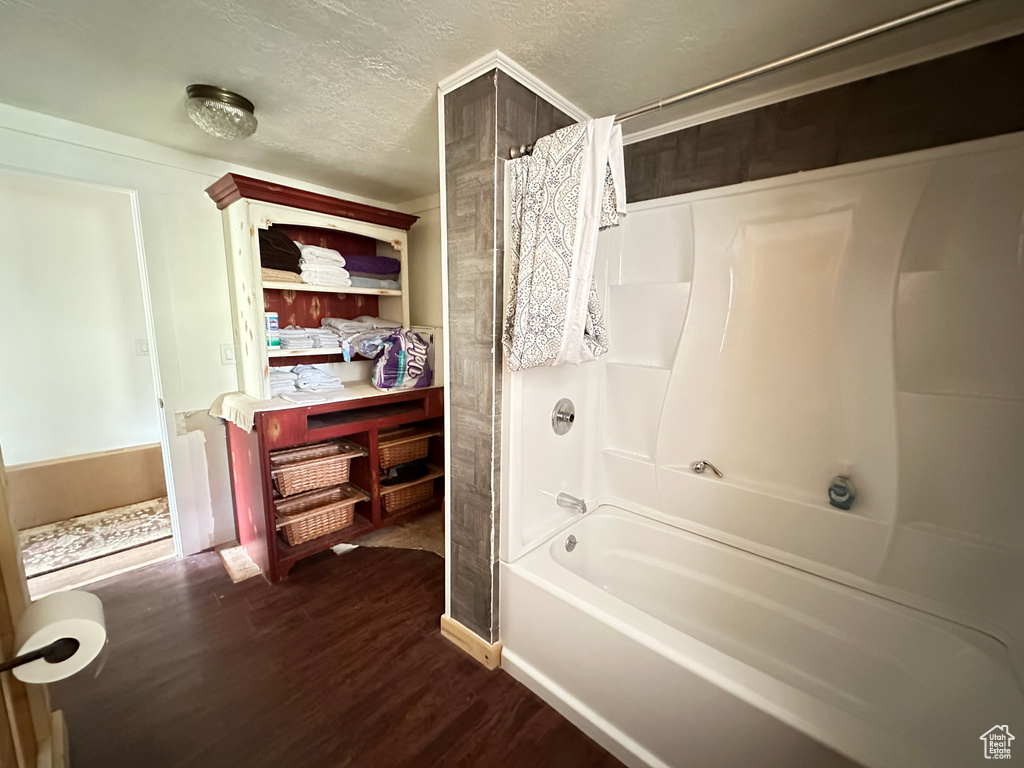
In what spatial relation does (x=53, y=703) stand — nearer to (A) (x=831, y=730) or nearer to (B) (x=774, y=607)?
(A) (x=831, y=730)

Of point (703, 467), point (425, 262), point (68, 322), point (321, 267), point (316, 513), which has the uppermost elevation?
point (425, 262)

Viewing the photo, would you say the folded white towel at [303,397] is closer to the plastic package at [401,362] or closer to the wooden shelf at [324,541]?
the plastic package at [401,362]

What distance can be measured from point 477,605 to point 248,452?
1.37 metres

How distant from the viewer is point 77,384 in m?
2.63

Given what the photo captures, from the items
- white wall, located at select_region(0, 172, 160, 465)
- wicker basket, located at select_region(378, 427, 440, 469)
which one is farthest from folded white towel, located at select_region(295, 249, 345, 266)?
white wall, located at select_region(0, 172, 160, 465)

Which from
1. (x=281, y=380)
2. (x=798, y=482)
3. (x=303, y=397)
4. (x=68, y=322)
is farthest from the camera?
(x=68, y=322)

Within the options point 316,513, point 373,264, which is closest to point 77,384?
point 316,513

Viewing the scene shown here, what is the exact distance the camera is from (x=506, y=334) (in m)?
1.32

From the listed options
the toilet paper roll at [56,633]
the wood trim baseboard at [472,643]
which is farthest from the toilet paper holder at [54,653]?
the wood trim baseboard at [472,643]

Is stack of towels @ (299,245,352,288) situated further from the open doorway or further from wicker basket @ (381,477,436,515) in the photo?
wicker basket @ (381,477,436,515)

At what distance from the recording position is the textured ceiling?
104 centimetres

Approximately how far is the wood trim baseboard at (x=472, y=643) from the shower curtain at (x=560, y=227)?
1109mm

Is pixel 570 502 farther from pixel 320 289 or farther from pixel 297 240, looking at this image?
pixel 297 240

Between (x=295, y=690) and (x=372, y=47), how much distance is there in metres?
2.14
